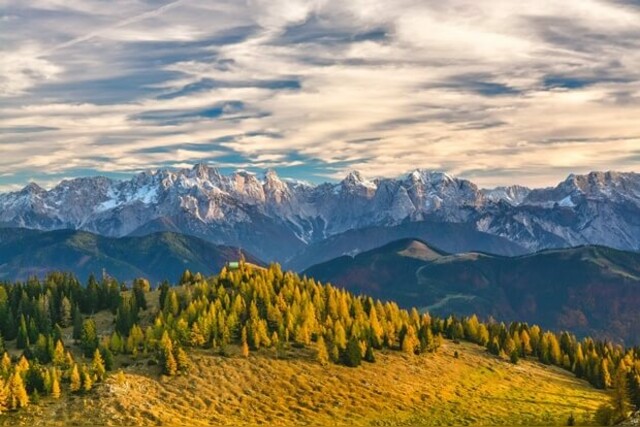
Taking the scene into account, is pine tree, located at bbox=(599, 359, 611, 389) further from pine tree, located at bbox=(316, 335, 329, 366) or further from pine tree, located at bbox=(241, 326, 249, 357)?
pine tree, located at bbox=(241, 326, 249, 357)

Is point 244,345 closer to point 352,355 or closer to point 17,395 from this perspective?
point 352,355

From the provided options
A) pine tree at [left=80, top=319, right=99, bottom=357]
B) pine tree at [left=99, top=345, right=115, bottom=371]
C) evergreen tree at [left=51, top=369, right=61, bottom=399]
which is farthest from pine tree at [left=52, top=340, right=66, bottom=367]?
evergreen tree at [left=51, top=369, right=61, bottom=399]

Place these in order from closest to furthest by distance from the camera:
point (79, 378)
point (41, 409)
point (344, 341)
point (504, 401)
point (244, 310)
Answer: point (41, 409)
point (79, 378)
point (504, 401)
point (344, 341)
point (244, 310)

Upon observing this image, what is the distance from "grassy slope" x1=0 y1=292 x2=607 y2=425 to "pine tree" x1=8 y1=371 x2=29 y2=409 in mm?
2138

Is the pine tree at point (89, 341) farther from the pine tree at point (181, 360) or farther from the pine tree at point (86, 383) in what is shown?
the pine tree at point (86, 383)

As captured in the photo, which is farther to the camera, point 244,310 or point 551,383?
point 244,310

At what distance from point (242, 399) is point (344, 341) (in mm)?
42460

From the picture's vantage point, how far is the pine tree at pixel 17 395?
117312 millimetres


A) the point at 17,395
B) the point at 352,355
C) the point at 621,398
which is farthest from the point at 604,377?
the point at 17,395

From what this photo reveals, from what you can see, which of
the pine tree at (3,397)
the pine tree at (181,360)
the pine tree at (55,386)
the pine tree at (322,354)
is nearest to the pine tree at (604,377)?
the pine tree at (322,354)

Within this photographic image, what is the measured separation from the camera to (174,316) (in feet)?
623

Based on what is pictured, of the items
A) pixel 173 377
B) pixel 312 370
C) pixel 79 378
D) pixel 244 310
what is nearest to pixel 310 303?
pixel 244 310

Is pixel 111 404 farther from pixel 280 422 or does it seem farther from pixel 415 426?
pixel 415 426

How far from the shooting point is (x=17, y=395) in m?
118
